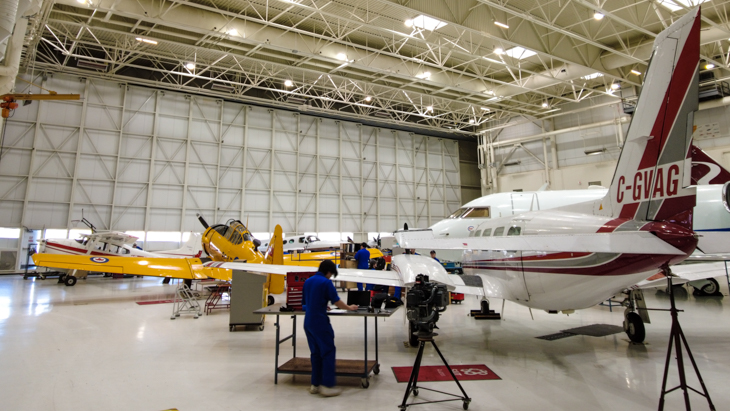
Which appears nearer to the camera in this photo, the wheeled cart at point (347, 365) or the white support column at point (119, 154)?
the wheeled cart at point (347, 365)

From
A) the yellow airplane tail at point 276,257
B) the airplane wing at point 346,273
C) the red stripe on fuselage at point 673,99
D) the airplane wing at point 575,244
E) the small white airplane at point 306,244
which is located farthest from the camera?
the small white airplane at point 306,244

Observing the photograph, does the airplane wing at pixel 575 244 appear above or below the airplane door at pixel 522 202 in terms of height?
below

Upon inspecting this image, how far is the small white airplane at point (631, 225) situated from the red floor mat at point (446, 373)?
134 centimetres

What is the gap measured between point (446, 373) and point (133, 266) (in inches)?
476

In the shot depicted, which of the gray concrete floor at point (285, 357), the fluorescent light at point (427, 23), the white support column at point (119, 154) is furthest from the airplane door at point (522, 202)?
the white support column at point (119, 154)

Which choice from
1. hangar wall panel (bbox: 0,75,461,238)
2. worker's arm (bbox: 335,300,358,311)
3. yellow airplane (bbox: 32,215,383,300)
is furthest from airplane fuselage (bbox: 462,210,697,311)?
hangar wall panel (bbox: 0,75,461,238)

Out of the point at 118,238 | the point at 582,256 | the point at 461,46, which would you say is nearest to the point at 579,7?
the point at 461,46

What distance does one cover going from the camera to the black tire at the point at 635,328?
22.4 ft

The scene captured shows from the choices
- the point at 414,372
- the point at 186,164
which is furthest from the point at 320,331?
the point at 186,164

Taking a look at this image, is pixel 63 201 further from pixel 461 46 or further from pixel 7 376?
pixel 461 46

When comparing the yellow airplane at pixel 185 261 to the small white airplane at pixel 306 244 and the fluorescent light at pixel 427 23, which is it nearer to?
the small white airplane at pixel 306 244

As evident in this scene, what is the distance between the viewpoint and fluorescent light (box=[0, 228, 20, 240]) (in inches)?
821

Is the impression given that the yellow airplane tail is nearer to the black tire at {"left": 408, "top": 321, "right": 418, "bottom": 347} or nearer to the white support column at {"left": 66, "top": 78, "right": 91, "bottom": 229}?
the black tire at {"left": 408, "top": 321, "right": 418, "bottom": 347}

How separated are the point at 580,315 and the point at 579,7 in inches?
562
